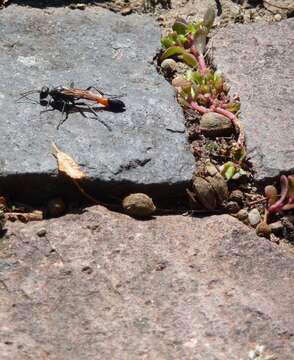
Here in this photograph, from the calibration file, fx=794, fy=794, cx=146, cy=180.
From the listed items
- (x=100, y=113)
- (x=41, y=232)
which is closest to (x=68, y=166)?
(x=41, y=232)

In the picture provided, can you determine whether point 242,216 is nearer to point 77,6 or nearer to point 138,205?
point 138,205

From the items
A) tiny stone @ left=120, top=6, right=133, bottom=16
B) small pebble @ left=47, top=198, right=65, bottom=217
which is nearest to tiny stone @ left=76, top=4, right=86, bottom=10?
tiny stone @ left=120, top=6, right=133, bottom=16

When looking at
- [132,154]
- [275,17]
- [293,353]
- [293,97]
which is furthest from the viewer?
[275,17]

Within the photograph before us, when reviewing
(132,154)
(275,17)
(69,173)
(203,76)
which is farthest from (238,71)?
(69,173)

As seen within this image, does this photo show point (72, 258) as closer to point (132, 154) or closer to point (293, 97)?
point (132, 154)

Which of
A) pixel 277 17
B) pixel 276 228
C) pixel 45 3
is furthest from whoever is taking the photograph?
pixel 277 17

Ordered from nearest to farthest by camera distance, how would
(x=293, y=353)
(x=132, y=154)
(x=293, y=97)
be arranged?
(x=293, y=353) < (x=132, y=154) < (x=293, y=97)
